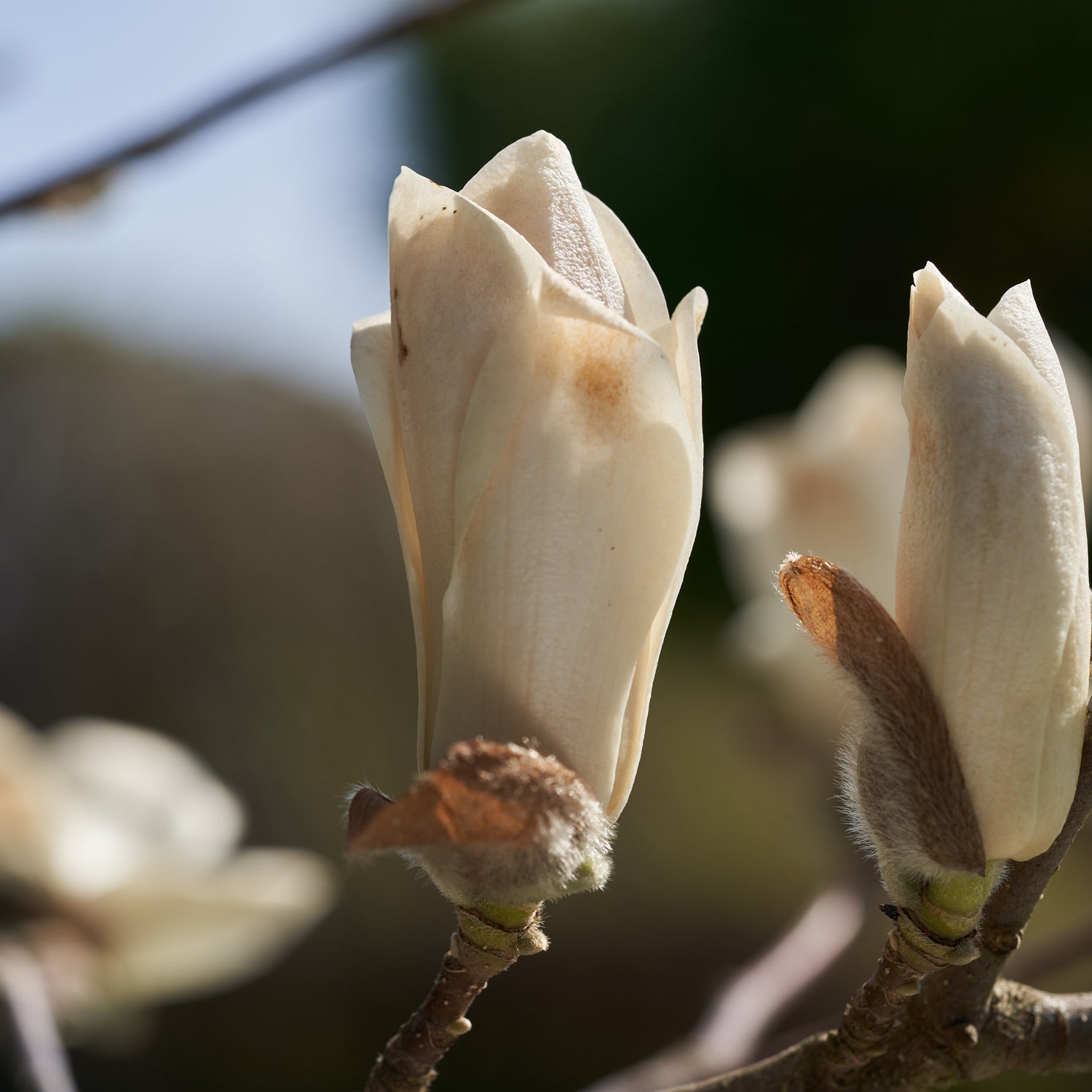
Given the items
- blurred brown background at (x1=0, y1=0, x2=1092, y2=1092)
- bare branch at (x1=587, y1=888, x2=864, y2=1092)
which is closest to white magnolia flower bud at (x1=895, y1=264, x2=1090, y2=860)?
bare branch at (x1=587, y1=888, x2=864, y2=1092)

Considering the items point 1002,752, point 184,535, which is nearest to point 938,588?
point 1002,752

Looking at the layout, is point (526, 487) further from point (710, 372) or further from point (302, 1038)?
point (710, 372)

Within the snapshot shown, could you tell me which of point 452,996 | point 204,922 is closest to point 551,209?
point 452,996

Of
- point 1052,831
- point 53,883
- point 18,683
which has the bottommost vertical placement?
point 18,683

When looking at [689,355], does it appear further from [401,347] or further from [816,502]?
[816,502]

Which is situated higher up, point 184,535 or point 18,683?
point 184,535
